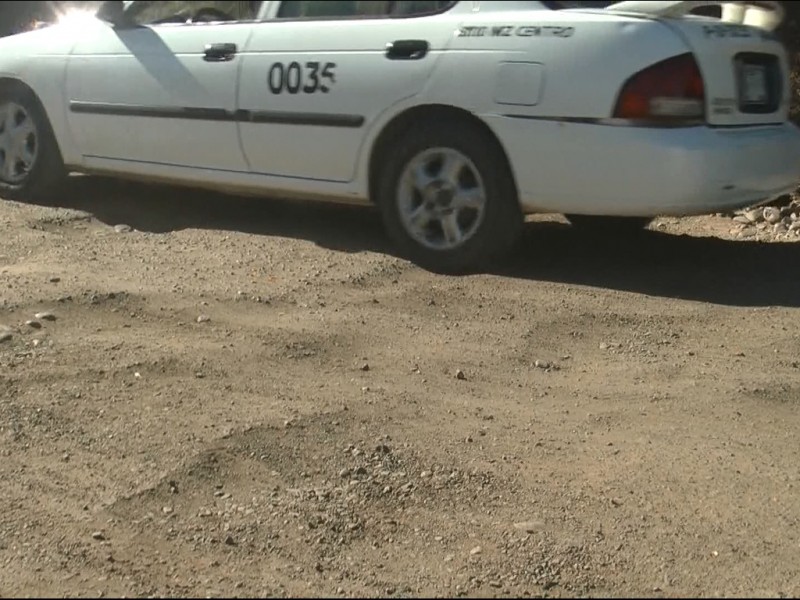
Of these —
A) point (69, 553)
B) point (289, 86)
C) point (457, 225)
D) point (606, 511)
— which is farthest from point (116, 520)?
point (289, 86)

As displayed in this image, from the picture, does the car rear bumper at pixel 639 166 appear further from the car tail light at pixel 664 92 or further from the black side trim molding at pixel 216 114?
the black side trim molding at pixel 216 114

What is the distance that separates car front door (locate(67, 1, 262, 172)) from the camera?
6512 millimetres

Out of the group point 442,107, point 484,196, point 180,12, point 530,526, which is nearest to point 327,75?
point 442,107

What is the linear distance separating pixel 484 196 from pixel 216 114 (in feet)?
5.25

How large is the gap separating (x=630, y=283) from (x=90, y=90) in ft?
10.6

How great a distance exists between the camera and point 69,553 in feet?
10.7

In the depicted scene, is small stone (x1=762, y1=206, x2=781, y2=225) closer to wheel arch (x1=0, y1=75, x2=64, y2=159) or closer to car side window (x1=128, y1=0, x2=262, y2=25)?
car side window (x1=128, y1=0, x2=262, y2=25)

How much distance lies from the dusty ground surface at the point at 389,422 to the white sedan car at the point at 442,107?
406 mm

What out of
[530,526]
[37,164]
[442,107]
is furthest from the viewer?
[37,164]

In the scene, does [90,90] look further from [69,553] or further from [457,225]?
[69,553]

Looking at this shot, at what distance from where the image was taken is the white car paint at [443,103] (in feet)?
17.7

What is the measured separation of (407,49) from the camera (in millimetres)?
5926

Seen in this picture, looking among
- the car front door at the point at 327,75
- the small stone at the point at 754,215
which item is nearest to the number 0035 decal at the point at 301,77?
the car front door at the point at 327,75

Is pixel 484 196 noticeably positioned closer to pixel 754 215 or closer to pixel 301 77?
pixel 301 77
